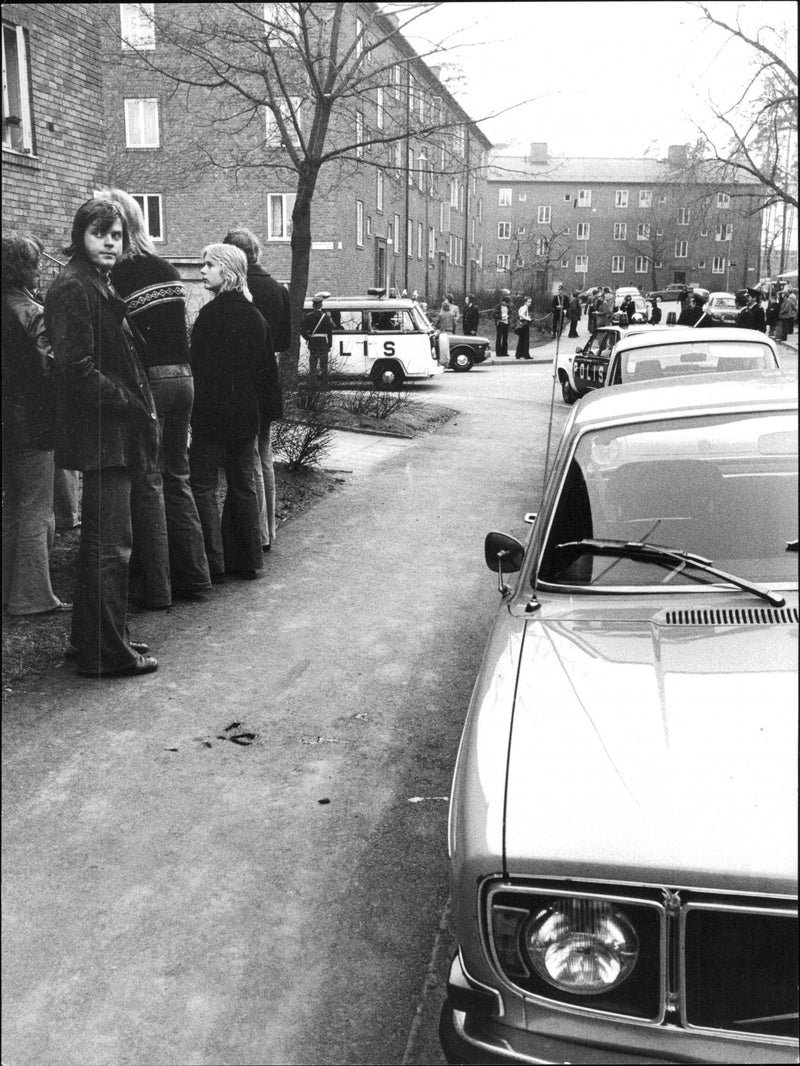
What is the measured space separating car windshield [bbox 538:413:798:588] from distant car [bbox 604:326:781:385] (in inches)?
243

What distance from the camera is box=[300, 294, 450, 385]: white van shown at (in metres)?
23.4

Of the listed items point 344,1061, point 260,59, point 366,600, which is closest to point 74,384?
point 344,1061

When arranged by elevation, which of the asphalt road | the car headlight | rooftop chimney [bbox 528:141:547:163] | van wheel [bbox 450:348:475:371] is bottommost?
the asphalt road

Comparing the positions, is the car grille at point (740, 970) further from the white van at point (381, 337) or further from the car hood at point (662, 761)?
the white van at point (381, 337)

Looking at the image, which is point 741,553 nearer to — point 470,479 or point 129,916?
point 129,916

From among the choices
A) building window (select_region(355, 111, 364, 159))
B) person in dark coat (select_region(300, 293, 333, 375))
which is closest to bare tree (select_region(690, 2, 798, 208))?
building window (select_region(355, 111, 364, 159))

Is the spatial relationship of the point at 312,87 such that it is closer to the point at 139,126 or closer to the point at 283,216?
the point at 139,126

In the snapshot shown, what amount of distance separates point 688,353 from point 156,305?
6393 millimetres

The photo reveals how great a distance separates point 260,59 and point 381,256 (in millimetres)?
21077

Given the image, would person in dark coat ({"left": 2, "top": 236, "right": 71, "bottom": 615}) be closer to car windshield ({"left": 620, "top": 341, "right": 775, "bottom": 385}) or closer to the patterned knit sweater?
the patterned knit sweater

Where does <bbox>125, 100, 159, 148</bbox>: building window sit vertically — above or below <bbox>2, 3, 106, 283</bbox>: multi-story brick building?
above

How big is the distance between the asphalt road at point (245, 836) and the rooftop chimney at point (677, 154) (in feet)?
8.11

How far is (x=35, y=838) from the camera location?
11.6ft

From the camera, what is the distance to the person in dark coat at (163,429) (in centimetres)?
518
